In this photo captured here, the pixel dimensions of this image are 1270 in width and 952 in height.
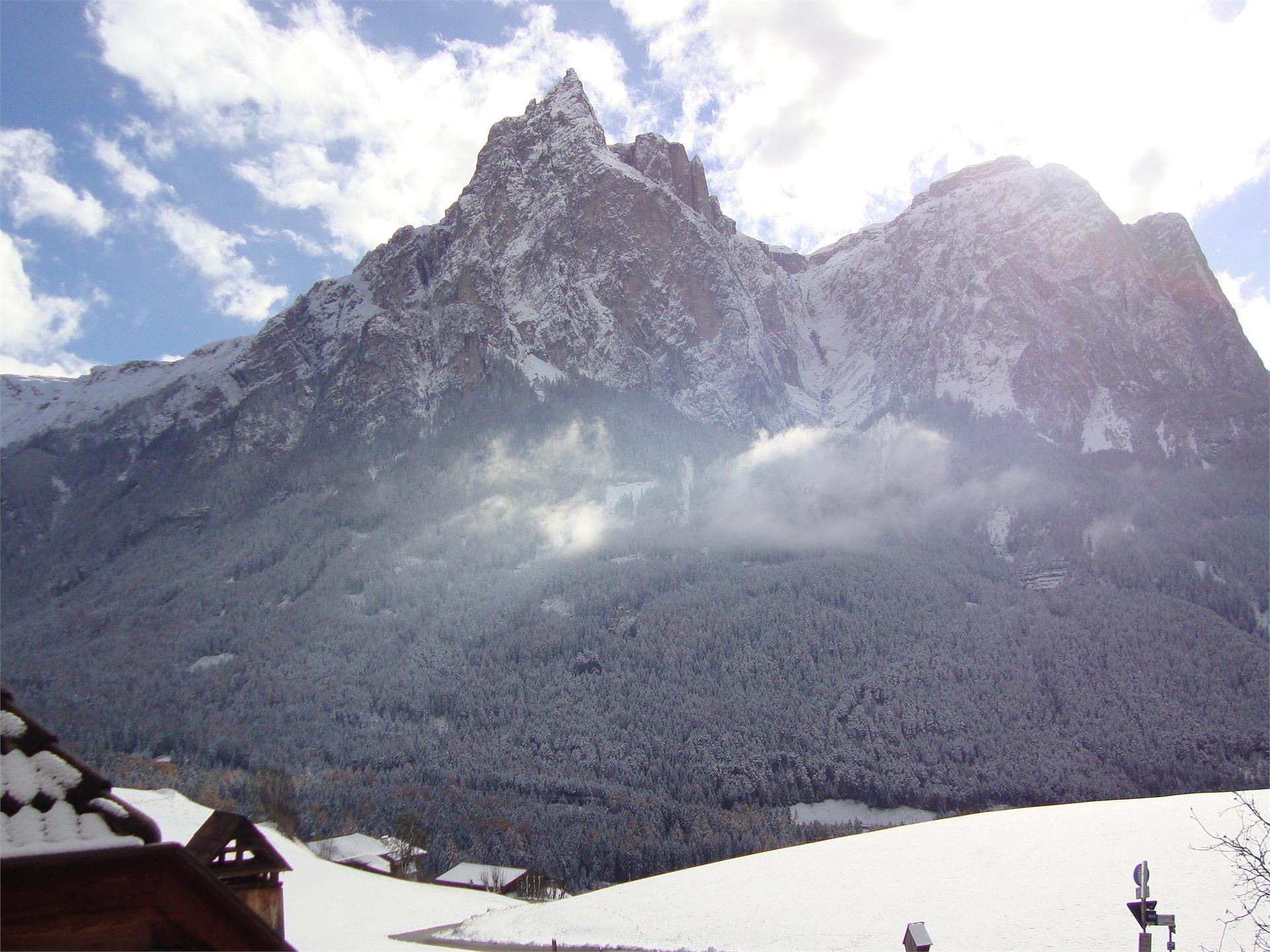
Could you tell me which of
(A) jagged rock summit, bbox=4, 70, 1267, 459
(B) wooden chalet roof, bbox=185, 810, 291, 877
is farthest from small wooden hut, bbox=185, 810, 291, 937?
(A) jagged rock summit, bbox=4, 70, 1267, 459

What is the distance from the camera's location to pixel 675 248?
535 ft

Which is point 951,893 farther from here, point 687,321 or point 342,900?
point 687,321

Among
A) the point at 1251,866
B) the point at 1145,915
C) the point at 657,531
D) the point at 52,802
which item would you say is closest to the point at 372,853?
Result: the point at 1145,915

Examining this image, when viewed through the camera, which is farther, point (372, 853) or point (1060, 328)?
point (1060, 328)

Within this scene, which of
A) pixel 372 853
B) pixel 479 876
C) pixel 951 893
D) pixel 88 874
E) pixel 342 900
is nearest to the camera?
pixel 88 874

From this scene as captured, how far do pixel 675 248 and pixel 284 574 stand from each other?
90091 millimetres

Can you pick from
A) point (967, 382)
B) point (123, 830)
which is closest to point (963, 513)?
point (967, 382)

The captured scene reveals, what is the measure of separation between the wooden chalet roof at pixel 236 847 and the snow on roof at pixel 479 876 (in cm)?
4984

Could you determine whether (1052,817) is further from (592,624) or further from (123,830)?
(592,624)

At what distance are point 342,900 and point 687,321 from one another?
438 feet

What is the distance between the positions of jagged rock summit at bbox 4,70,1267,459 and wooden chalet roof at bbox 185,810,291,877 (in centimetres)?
14470

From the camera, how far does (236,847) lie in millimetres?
8117

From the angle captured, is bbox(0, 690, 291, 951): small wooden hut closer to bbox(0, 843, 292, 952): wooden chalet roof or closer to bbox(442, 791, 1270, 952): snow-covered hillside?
bbox(0, 843, 292, 952): wooden chalet roof

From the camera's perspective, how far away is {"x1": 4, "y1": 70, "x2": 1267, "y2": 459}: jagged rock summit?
6073 inches
